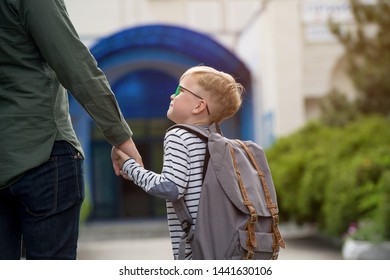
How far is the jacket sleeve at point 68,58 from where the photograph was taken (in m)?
2.61

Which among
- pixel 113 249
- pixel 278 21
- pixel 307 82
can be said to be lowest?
pixel 113 249

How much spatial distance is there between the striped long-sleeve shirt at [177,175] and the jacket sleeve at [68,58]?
20cm

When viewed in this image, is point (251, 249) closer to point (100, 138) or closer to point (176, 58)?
point (176, 58)

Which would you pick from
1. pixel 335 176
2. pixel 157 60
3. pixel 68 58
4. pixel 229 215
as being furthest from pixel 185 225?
pixel 157 60

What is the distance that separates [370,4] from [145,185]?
51.6 feet

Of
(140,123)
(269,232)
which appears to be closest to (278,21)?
(140,123)

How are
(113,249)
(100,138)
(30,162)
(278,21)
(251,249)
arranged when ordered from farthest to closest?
(100,138) < (278,21) < (113,249) < (251,249) < (30,162)

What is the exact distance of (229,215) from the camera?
2789 millimetres

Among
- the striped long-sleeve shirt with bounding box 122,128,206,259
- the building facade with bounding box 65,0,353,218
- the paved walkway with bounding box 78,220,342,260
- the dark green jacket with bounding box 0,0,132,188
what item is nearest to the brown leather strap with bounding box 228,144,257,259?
the striped long-sleeve shirt with bounding box 122,128,206,259

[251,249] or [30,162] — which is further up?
[30,162]

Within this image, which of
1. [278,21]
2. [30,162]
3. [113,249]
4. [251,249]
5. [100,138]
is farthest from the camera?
[100,138]

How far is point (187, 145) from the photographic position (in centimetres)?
287

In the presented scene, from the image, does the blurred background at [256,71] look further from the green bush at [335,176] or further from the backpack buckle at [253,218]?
the backpack buckle at [253,218]

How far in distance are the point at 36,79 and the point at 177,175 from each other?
548 mm
